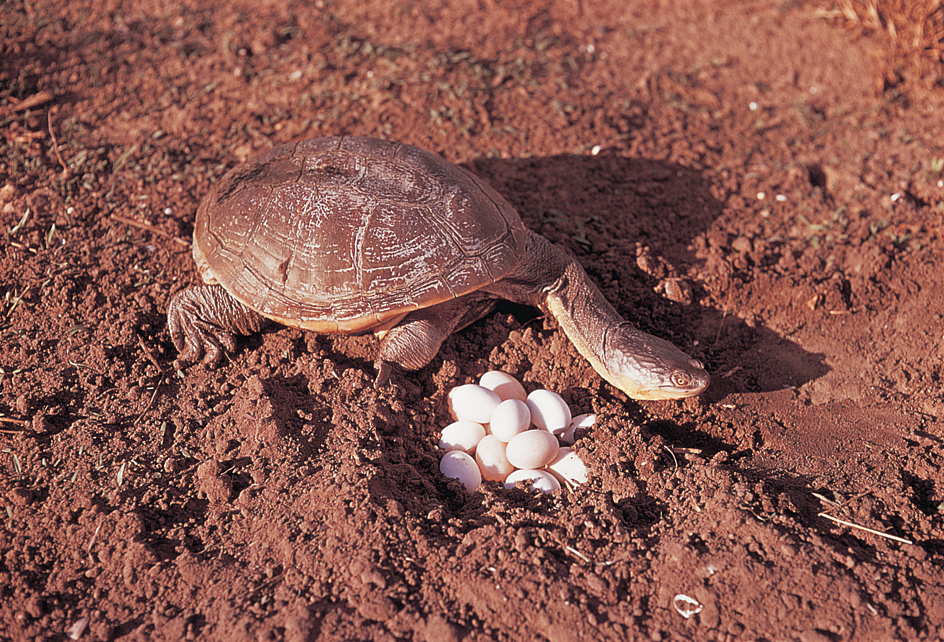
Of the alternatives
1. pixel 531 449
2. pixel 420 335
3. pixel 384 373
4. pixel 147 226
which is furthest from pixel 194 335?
pixel 531 449

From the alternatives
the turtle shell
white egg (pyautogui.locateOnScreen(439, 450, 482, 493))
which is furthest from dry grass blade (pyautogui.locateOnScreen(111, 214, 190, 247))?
white egg (pyautogui.locateOnScreen(439, 450, 482, 493))

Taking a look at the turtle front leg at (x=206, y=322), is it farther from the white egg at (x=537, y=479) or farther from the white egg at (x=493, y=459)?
the white egg at (x=537, y=479)

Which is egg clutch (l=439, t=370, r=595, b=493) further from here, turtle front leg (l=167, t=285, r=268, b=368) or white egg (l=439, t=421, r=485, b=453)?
turtle front leg (l=167, t=285, r=268, b=368)

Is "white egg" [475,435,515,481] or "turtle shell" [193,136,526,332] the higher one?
"turtle shell" [193,136,526,332]

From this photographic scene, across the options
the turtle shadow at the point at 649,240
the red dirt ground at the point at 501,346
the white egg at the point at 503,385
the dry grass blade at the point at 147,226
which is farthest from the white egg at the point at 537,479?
the dry grass blade at the point at 147,226

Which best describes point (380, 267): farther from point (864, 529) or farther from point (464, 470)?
point (864, 529)

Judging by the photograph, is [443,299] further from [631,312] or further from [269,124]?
[269,124]
